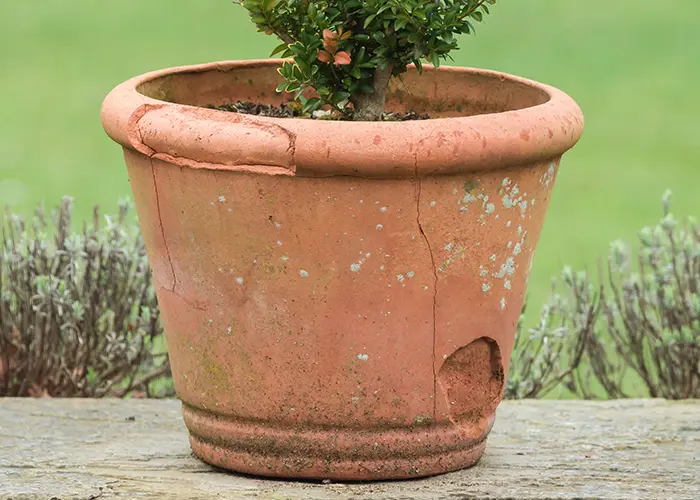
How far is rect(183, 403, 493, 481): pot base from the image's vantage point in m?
2.60

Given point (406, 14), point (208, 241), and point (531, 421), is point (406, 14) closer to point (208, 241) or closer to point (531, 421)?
point (208, 241)

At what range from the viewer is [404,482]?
8.70ft

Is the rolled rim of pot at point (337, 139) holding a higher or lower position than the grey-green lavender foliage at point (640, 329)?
higher

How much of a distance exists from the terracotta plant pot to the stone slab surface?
0.08 meters

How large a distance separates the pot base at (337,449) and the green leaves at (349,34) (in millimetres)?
796

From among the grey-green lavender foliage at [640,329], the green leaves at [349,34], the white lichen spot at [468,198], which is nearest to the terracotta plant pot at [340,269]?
the white lichen spot at [468,198]

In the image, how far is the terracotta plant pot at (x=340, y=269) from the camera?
7.91 feet

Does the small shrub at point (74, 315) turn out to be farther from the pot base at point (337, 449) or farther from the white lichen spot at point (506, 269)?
the white lichen spot at point (506, 269)

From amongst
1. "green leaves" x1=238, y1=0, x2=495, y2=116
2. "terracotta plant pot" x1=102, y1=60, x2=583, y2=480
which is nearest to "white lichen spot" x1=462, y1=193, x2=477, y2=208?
"terracotta plant pot" x1=102, y1=60, x2=583, y2=480

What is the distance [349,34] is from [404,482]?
107 centimetres

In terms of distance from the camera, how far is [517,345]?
3.78 meters

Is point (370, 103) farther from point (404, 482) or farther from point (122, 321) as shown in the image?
point (122, 321)

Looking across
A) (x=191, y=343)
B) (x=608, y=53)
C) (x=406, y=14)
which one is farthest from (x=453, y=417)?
(x=608, y=53)

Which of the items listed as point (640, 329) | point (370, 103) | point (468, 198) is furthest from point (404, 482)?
point (640, 329)
